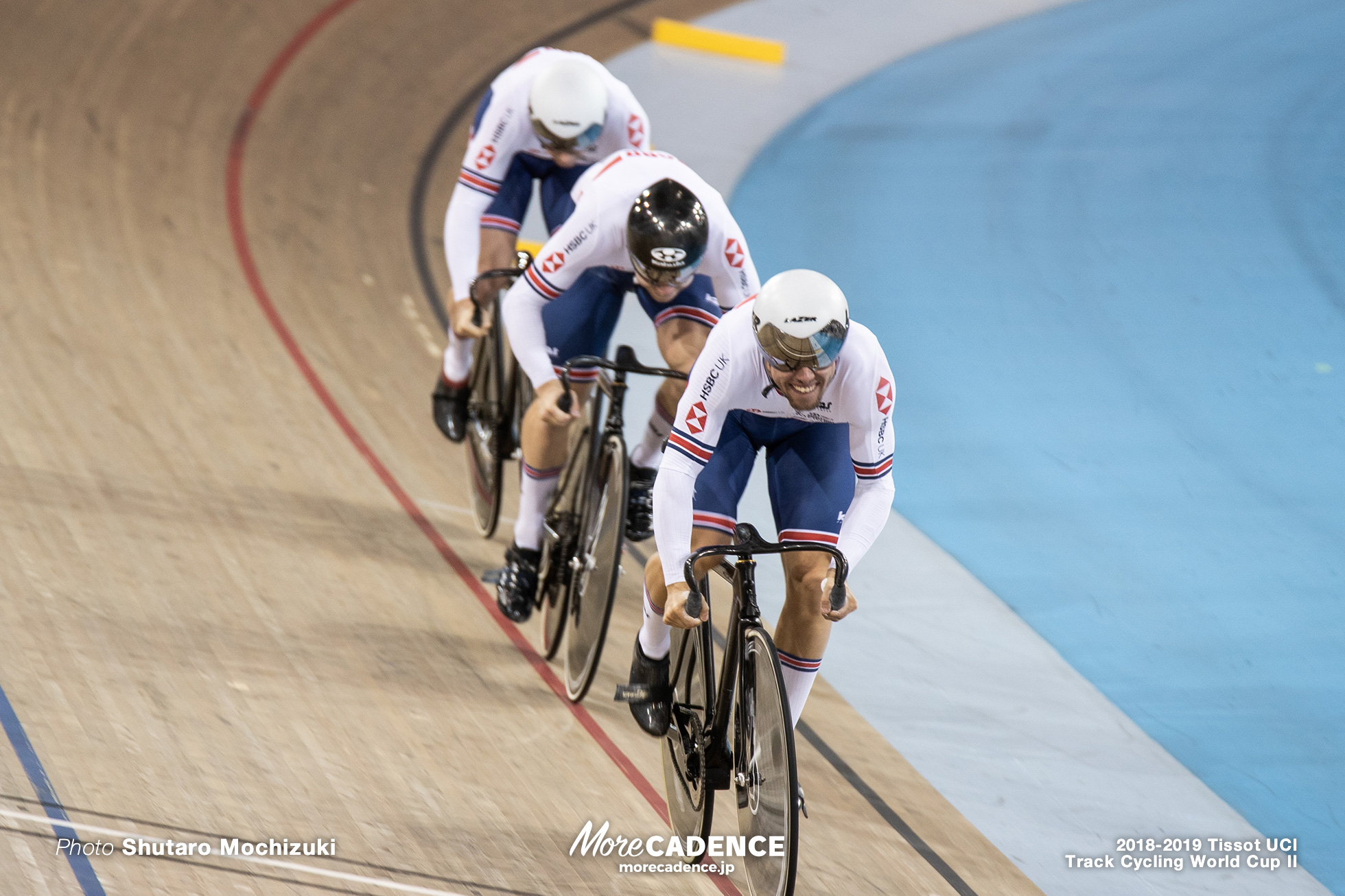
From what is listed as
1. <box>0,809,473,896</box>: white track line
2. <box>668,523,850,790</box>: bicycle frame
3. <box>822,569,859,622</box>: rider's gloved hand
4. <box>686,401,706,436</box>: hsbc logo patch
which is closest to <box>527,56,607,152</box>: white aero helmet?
<box>686,401,706,436</box>: hsbc logo patch

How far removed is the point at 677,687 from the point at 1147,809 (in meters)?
1.32

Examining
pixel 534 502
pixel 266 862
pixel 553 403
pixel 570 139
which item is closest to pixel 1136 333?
pixel 570 139

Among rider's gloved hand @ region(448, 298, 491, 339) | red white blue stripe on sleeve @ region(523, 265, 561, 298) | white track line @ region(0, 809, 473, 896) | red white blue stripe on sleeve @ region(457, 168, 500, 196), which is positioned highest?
red white blue stripe on sleeve @ region(457, 168, 500, 196)

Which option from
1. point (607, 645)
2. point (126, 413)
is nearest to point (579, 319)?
point (607, 645)

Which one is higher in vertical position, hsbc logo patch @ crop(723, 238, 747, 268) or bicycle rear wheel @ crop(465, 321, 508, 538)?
Result: hsbc logo patch @ crop(723, 238, 747, 268)

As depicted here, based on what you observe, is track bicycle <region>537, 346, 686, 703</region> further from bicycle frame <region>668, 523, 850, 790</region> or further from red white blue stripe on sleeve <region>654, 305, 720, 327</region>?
bicycle frame <region>668, 523, 850, 790</region>

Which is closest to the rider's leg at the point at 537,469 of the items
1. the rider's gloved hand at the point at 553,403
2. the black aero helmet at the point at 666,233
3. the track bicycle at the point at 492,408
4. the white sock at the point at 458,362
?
the rider's gloved hand at the point at 553,403

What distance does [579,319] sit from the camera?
375 centimetres

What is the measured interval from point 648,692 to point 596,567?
459 millimetres

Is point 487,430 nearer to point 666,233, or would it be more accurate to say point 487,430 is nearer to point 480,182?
point 480,182

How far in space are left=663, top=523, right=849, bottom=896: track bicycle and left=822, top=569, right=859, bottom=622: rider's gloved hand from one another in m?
0.01

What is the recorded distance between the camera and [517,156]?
14.6 feet

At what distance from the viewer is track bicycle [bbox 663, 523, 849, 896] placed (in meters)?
2.56

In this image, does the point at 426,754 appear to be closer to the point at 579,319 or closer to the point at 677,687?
the point at 677,687
